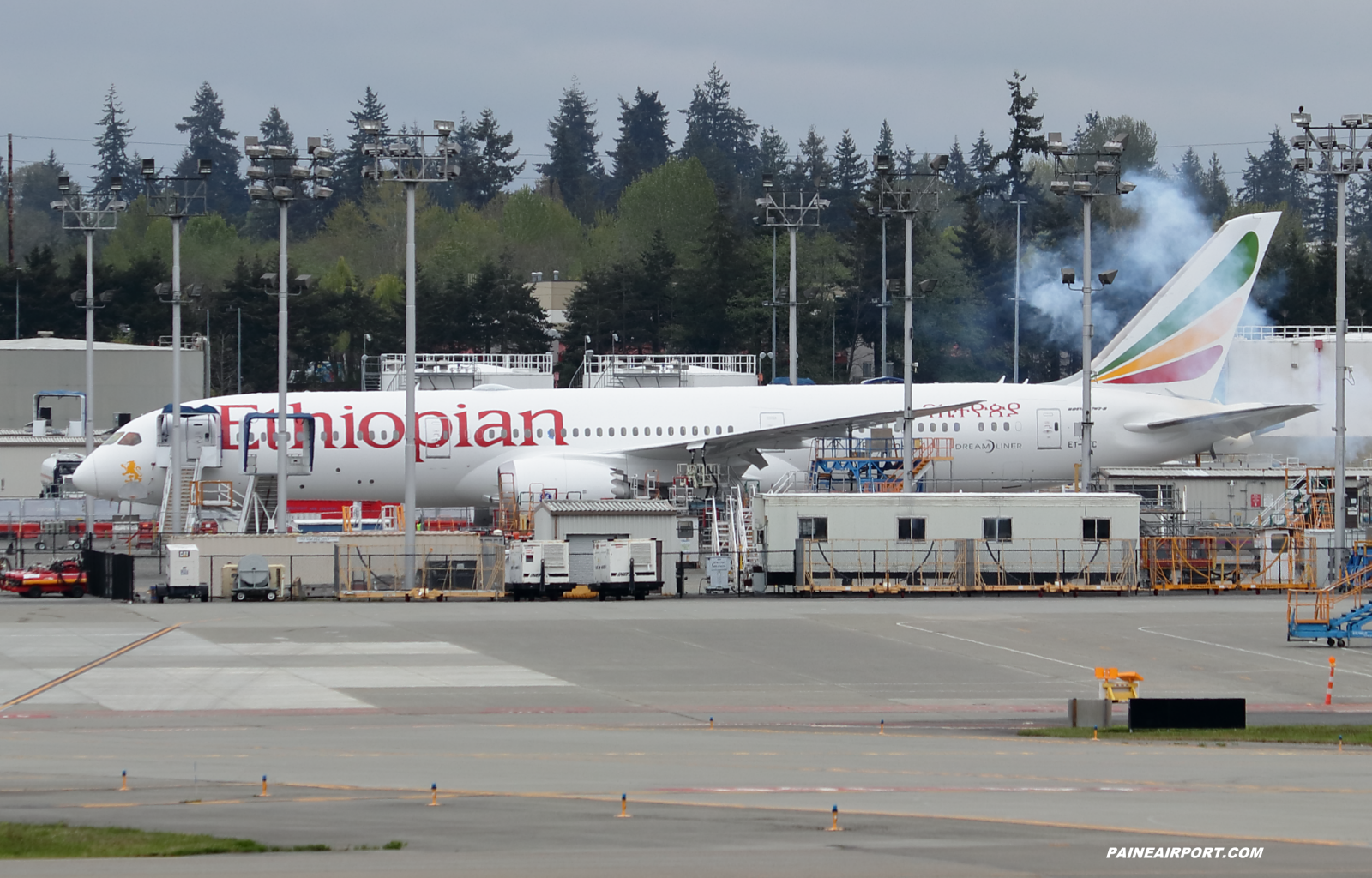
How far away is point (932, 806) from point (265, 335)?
3867 inches

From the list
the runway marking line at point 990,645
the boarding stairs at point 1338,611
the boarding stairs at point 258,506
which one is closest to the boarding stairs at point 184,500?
the boarding stairs at point 258,506

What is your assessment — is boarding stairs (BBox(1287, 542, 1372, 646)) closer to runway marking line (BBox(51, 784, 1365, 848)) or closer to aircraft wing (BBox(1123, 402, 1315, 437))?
aircraft wing (BBox(1123, 402, 1315, 437))

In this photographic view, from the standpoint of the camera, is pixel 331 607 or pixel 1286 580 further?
pixel 1286 580

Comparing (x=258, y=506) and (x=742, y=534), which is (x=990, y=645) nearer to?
(x=742, y=534)

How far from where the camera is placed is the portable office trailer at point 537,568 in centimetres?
4138

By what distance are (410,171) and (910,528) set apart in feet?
54.2

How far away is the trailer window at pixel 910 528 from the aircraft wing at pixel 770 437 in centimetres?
477

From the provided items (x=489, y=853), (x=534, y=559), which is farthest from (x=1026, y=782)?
(x=534, y=559)

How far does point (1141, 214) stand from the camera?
114 metres

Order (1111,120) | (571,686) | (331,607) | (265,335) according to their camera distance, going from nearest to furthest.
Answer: (571,686)
(331,607)
(265,335)
(1111,120)

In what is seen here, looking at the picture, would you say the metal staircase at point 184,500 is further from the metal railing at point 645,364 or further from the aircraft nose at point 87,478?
the metal railing at point 645,364

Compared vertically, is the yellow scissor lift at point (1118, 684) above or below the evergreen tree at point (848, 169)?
below

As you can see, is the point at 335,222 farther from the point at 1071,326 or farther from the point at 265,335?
the point at 1071,326

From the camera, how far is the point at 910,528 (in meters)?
43.4
